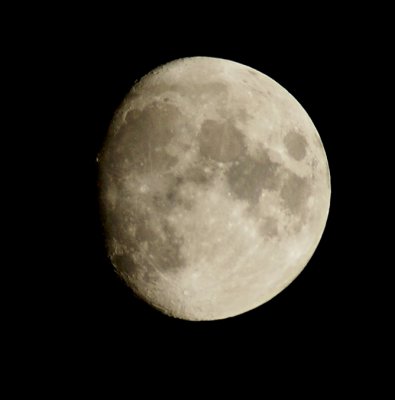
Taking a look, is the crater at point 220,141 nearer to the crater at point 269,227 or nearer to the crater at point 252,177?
the crater at point 252,177


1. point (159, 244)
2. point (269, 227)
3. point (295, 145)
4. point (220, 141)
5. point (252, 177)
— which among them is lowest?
point (159, 244)

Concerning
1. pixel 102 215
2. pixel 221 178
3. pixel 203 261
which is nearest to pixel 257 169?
pixel 221 178

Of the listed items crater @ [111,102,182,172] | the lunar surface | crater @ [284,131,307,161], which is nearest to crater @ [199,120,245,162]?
the lunar surface

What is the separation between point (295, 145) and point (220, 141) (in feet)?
1.66

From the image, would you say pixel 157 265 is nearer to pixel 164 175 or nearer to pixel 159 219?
pixel 159 219

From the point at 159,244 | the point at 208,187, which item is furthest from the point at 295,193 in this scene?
the point at 159,244

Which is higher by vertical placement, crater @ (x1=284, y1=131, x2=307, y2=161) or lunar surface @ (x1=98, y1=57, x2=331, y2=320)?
crater @ (x1=284, y1=131, x2=307, y2=161)

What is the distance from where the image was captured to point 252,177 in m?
2.65

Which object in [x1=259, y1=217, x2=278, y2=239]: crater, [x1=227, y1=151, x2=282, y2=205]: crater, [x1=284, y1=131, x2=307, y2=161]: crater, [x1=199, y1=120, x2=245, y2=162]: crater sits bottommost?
[x1=259, y1=217, x2=278, y2=239]: crater

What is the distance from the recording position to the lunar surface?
263cm

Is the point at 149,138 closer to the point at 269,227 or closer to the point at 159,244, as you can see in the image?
the point at 159,244

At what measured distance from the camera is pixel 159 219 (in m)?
2.68

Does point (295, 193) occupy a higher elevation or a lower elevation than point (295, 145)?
lower

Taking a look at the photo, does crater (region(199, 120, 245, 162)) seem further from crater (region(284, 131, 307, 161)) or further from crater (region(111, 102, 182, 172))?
crater (region(284, 131, 307, 161))
